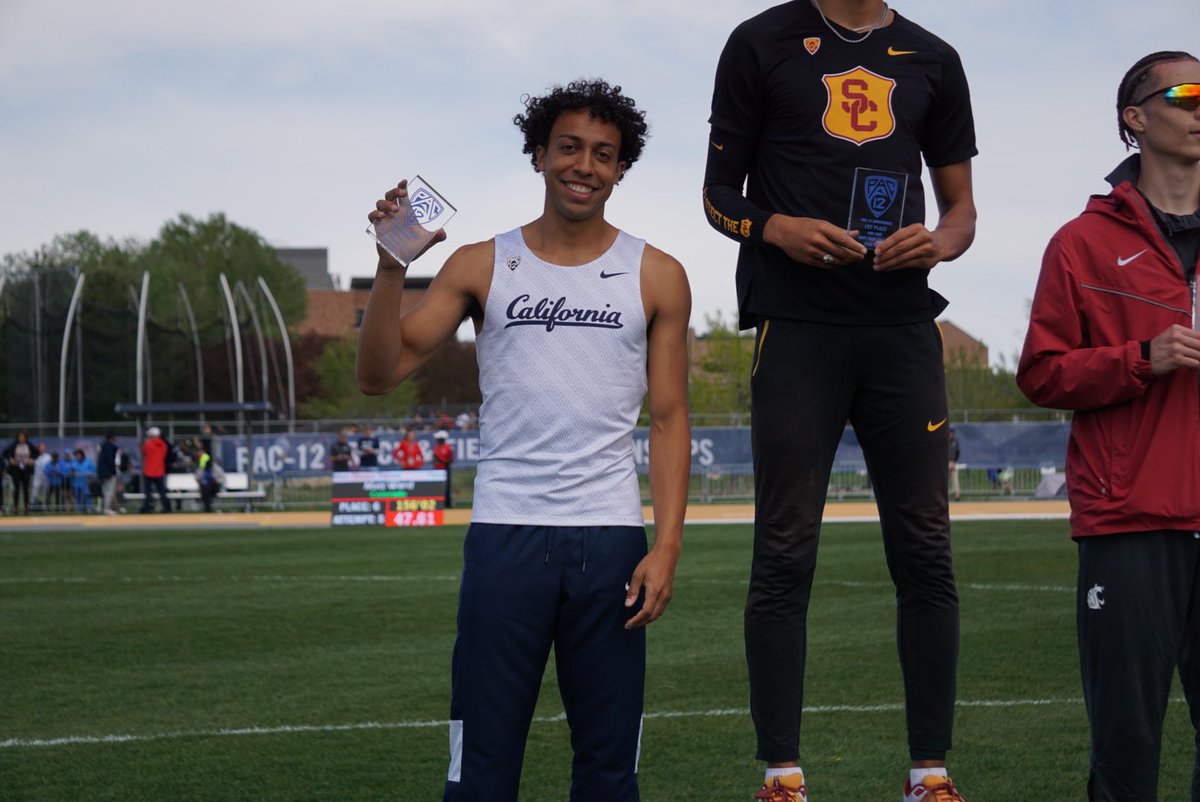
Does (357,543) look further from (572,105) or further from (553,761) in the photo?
(572,105)

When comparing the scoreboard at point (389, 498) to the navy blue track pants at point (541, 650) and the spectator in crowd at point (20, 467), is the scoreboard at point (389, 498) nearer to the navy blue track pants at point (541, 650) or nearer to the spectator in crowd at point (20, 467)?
the spectator in crowd at point (20, 467)

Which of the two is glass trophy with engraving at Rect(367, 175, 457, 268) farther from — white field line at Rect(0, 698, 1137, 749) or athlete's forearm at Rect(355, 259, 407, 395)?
white field line at Rect(0, 698, 1137, 749)

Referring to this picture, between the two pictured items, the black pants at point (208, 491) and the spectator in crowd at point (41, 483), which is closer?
the black pants at point (208, 491)

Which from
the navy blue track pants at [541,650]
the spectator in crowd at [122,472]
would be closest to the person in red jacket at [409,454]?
the spectator in crowd at [122,472]

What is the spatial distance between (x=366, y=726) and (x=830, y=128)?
12.4 feet

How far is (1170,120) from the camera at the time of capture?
12.1ft

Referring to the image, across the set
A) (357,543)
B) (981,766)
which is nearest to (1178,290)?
(981,766)

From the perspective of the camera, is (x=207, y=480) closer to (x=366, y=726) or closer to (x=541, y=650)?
(x=366, y=726)

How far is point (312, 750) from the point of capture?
6.05 metres

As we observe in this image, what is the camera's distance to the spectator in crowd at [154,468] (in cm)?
3088

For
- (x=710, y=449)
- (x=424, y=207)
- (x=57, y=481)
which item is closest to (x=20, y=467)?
(x=57, y=481)

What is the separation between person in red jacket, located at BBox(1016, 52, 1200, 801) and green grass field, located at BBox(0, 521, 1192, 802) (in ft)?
4.81

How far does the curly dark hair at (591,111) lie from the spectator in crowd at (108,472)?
97.1ft

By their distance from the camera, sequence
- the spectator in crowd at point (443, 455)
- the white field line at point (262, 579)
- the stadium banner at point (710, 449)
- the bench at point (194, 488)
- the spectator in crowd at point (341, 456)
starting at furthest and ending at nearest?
the stadium banner at point (710, 449)
the bench at point (194, 488)
the spectator in crowd at point (341, 456)
the spectator in crowd at point (443, 455)
the white field line at point (262, 579)
